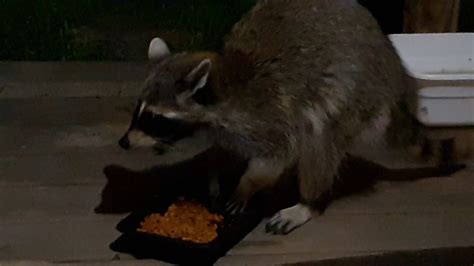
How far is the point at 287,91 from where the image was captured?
6.68ft

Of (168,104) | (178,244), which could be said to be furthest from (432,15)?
(178,244)

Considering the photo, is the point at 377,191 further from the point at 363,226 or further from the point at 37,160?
the point at 37,160

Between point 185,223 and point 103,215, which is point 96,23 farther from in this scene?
point 185,223

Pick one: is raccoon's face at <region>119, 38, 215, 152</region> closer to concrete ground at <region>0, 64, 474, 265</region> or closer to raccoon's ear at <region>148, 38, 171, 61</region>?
raccoon's ear at <region>148, 38, 171, 61</region>

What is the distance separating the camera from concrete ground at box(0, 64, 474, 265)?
2006 mm

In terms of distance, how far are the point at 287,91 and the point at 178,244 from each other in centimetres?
41

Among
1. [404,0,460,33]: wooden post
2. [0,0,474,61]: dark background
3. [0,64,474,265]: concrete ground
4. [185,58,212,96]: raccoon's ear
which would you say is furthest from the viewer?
[0,0,474,61]: dark background

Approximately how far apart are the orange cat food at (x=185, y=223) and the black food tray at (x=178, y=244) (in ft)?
0.06

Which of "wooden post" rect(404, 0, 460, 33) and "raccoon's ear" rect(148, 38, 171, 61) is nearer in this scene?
"raccoon's ear" rect(148, 38, 171, 61)

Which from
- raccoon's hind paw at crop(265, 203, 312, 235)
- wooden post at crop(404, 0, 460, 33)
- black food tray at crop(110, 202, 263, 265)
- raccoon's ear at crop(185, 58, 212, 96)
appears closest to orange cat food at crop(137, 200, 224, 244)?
black food tray at crop(110, 202, 263, 265)

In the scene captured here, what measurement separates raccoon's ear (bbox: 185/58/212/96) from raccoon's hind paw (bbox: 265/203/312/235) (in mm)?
382

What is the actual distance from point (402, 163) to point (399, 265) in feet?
1.57

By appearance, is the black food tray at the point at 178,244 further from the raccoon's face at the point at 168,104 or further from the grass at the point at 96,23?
the grass at the point at 96,23

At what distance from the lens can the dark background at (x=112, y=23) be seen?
3031mm
